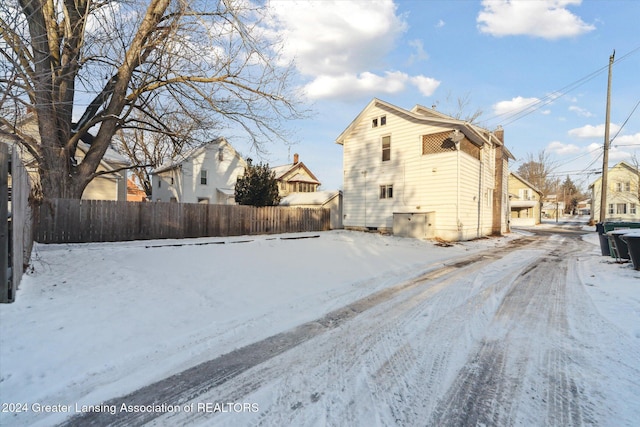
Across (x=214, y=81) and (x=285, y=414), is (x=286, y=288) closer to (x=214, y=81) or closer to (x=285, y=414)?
(x=285, y=414)

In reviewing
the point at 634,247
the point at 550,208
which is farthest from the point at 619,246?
the point at 550,208

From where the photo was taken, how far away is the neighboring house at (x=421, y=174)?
48.7ft

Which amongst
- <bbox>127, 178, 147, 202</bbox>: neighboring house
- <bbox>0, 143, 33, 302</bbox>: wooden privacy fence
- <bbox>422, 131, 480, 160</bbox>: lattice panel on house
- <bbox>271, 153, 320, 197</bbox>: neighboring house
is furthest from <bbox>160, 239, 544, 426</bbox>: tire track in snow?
<bbox>127, 178, 147, 202</bbox>: neighboring house

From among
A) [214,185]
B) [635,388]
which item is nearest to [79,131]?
[635,388]

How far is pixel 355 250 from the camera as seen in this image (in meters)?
10.5

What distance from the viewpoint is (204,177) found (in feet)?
86.9

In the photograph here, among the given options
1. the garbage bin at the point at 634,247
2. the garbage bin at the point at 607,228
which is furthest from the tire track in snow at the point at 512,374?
the garbage bin at the point at 607,228

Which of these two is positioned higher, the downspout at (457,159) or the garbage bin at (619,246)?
the downspout at (457,159)

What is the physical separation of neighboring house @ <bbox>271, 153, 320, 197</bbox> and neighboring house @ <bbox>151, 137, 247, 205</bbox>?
5.70m

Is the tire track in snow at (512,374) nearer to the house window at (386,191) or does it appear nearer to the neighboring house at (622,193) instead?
the house window at (386,191)

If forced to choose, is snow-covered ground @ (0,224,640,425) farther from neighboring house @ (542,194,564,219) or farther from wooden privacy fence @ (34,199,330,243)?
neighboring house @ (542,194,564,219)

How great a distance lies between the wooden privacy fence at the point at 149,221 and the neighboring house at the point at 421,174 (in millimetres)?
4445

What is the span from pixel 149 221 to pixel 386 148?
12880 mm

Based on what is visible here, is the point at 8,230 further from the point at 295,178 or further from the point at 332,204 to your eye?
the point at 295,178
